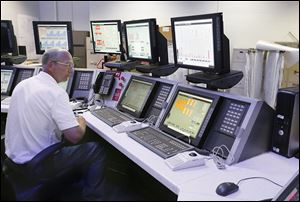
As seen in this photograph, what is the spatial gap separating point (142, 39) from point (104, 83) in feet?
1.75

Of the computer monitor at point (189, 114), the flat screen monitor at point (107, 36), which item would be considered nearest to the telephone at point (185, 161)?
the computer monitor at point (189, 114)

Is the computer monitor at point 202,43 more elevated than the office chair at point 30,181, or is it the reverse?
the computer monitor at point 202,43

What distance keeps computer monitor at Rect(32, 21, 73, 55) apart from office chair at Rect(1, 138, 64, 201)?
4.29 ft

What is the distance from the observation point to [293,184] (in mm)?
817

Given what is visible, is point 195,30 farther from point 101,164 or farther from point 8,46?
point 8,46

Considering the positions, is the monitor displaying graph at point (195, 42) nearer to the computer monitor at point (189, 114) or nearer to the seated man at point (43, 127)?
the computer monitor at point (189, 114)

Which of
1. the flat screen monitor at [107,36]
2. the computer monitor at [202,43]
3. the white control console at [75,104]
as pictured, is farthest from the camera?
the flat screen monitor at [107,36]

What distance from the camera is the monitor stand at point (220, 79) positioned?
149 centimetres

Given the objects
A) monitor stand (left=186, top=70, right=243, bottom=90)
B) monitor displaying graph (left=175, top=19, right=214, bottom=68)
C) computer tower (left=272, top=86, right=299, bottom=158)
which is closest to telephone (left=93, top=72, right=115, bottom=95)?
monitor displaying graph (left=175, top=19, right=214, bottom=68)

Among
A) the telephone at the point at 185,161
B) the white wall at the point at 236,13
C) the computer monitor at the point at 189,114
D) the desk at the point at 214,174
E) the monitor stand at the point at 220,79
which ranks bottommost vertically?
the desk at the point at 214,174

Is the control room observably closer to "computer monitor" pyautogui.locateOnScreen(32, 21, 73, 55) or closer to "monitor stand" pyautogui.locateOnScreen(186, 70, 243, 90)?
"monitor stand" pyautogui.locateOnScreen(186, 70, 243, 90)

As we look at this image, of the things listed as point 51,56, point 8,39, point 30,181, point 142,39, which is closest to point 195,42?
point 142,39

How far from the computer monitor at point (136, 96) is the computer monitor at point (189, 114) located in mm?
272

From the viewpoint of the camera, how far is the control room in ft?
3.58
